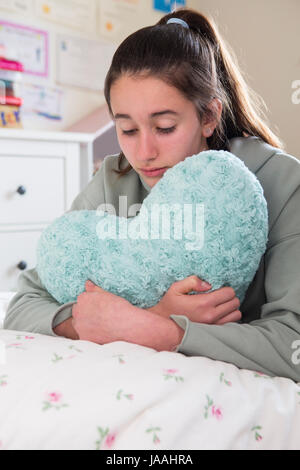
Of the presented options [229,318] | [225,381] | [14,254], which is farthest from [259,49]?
[225,381]

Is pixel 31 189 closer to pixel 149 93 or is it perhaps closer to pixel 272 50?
pixel 149 93

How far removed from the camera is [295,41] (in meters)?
2.13

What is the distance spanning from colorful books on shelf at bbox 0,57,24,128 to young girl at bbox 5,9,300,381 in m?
0.96

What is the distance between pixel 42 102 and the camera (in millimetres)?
→ 2215

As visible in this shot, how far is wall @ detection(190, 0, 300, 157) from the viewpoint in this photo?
2143 mm

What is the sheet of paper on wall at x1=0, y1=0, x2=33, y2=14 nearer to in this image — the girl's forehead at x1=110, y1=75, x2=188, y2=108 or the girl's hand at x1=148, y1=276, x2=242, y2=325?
the girl's forehead at x1=110, y1=75, x2=188, y2=108

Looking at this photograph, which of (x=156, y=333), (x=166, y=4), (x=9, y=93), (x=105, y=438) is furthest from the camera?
(x=166, y=4)

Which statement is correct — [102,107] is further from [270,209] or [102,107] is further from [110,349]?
[110,349]

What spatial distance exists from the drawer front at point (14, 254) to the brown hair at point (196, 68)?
78 centimetres

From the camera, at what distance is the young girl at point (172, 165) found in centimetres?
65

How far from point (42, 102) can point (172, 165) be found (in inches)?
59.7

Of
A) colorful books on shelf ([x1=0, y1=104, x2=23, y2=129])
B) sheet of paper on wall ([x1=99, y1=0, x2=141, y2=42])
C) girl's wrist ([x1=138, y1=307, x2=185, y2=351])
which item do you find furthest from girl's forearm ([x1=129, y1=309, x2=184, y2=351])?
sheet of paper on wall ([x1=99, y1=0, x2=141, y2=42])

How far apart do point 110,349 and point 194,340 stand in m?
0.10

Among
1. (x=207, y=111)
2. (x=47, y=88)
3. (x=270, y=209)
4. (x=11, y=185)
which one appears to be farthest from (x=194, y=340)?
(x=47, y=88)
